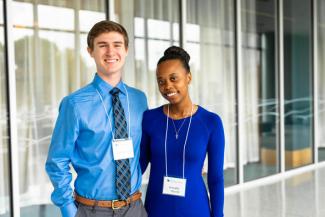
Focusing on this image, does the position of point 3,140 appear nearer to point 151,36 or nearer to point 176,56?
point 151,36

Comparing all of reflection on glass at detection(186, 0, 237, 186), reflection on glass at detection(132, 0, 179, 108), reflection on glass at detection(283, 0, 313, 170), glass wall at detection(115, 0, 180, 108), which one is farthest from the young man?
reflection on glass at detection(283, 0, 313, 170)

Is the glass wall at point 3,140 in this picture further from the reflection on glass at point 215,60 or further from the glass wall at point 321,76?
the glass wall at point 321,76

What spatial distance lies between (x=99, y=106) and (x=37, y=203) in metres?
2.81

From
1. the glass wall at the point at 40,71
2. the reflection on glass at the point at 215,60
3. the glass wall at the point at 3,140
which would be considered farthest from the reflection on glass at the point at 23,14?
the reflection on glass at the point at 215,60

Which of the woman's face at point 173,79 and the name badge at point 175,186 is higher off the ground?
the woman's face at point 173,79

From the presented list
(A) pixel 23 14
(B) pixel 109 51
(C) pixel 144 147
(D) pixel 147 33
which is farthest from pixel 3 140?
(B) pixel 109 51

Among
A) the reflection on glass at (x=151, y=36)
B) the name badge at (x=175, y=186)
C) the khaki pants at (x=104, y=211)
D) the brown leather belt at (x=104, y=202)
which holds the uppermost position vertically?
the reflection on glass at (x=151, y=36)

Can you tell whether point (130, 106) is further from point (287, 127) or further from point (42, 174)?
point (287, 127)

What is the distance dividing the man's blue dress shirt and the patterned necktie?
0.06ft

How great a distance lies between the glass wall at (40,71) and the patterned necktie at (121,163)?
2455 mm

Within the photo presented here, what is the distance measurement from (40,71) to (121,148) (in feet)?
8.71

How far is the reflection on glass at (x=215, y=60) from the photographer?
19.3 feet

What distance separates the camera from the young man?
1.84 meters

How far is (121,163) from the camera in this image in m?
1.92
